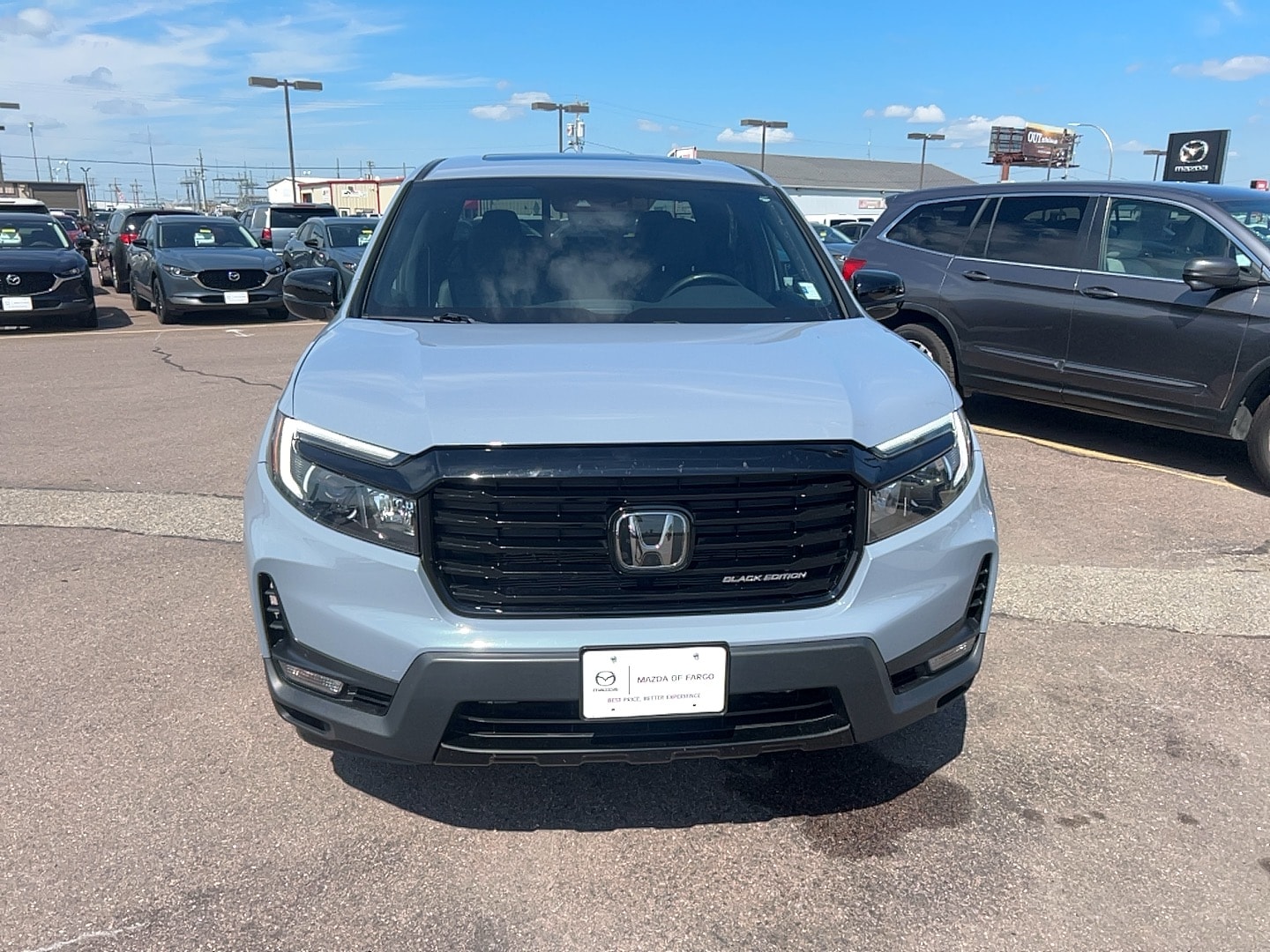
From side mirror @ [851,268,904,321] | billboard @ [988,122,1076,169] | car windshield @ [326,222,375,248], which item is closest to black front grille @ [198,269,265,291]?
car windshield @ [326,222,375,248]

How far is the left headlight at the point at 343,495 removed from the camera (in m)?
2.35

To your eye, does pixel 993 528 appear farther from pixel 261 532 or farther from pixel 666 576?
pixel 261 532

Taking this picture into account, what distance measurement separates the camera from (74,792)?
9.52 feet

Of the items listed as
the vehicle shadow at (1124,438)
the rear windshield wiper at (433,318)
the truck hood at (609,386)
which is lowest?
the vehicle shadow at (1124,438)

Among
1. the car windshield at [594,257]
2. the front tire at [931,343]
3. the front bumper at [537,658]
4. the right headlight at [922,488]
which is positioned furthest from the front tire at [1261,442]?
the front bumper at [537,658]

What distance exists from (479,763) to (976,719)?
1814 millimetres

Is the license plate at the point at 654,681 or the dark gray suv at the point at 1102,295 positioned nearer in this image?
the license plate at the point at 654,681

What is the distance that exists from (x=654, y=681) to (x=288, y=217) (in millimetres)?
24748

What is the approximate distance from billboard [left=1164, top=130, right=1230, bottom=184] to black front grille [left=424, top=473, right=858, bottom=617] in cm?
3287

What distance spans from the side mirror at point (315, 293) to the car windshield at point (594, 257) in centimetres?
54

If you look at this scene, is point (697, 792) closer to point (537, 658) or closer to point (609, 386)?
point (537, 658)

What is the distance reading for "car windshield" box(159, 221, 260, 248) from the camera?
15.9m

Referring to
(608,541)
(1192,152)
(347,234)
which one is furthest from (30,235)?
(1192,152)

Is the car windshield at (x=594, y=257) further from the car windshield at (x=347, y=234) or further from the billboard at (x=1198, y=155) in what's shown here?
the billboard at (x=1198, y=155)
